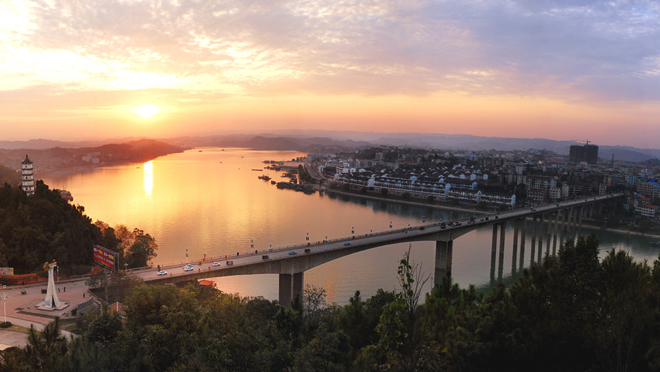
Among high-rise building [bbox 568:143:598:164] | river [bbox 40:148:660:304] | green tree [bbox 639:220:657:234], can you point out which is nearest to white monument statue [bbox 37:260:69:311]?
river [bbox 40:148:660:304]

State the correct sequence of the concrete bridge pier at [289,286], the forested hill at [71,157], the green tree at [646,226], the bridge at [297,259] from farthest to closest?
the forested hill at [71,157] < the green tree at [646,226] < the concrete bridge pier at [289,286] < the bridge at [297,259]

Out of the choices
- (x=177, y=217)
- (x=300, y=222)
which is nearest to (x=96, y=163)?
(x=177, y=217)

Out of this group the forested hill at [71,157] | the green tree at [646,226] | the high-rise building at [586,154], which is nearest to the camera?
the green tree at [646,226]

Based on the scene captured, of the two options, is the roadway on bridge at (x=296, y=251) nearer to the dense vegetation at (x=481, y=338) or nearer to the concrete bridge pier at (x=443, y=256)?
the concrete bridge pier at (x=443, y=256)

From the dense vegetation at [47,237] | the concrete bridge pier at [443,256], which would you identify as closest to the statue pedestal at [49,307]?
the dense vegetation at [47,237]

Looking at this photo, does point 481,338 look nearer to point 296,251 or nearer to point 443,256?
point 296,251

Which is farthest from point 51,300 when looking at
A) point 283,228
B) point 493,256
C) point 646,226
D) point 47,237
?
point 646,226
